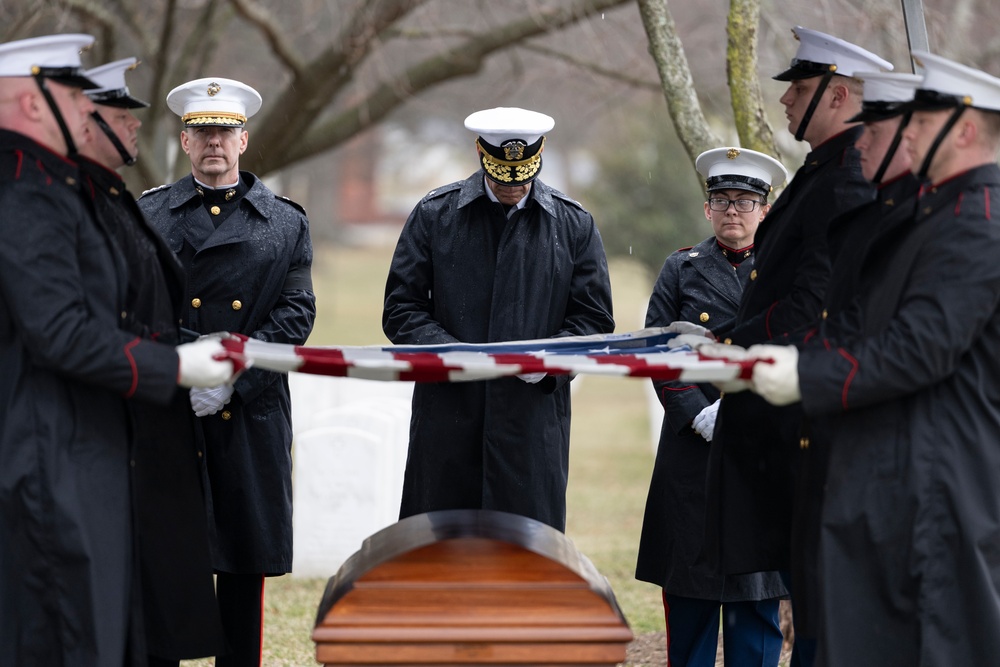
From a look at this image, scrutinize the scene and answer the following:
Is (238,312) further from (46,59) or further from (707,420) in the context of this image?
(707,420)

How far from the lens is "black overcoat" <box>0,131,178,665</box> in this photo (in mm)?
3447

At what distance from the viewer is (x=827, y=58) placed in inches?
169

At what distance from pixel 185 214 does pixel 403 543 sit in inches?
76.2

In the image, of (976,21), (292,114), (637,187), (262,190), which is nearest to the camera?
(262,190)

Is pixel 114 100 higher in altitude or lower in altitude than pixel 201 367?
higher

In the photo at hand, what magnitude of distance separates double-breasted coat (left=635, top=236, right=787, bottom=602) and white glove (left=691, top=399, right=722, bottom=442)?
0.13ft

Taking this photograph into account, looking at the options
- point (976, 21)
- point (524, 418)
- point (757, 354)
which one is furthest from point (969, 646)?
point (976, 21)

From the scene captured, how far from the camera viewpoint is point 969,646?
350 centimetres

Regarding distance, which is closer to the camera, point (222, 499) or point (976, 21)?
point (222, 499)

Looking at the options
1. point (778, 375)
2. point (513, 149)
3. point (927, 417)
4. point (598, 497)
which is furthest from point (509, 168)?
point (598, 497)

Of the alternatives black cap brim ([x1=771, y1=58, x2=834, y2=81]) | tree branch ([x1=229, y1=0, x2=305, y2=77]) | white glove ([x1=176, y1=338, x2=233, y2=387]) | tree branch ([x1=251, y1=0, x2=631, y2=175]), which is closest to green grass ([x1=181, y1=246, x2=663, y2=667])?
white glove ([x1=176, y1=338, x2=233, y2=387])

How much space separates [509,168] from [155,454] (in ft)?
5.31

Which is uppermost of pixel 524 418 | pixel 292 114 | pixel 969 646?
pixel 292 114

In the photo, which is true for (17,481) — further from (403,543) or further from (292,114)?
(292,114)
